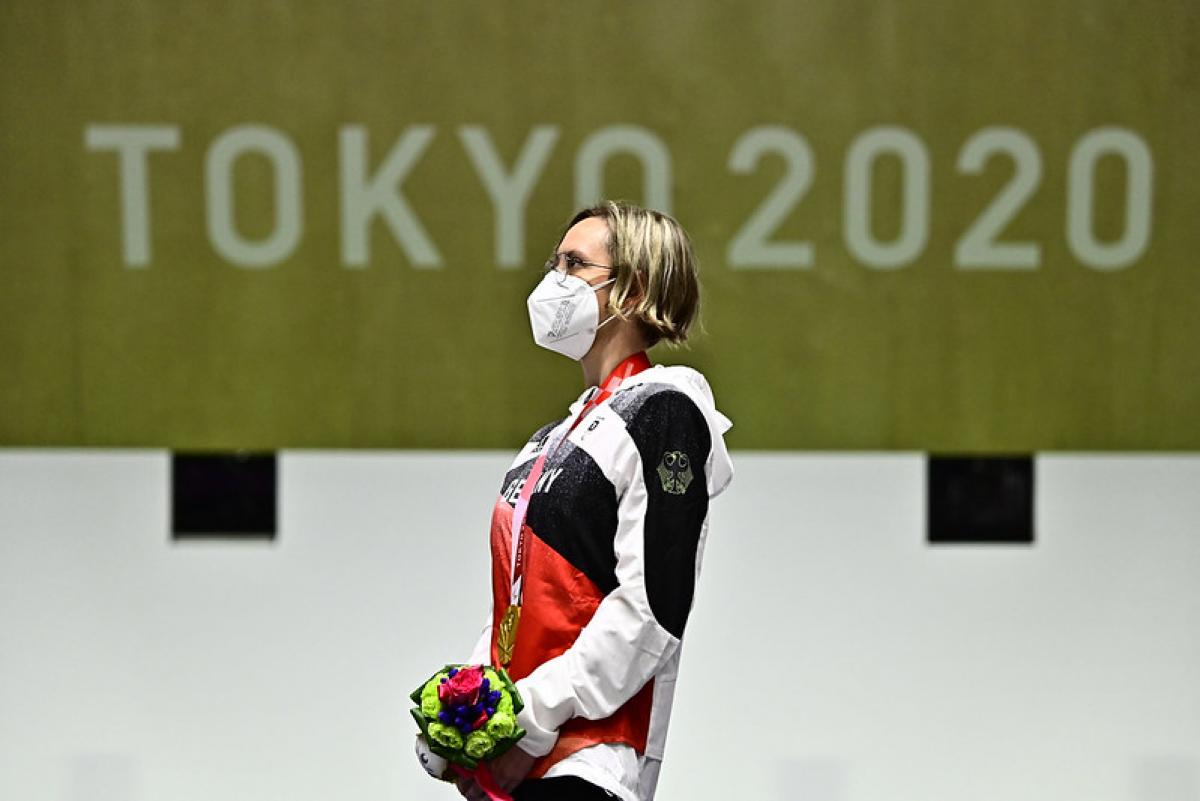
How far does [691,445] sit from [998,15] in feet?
5.86

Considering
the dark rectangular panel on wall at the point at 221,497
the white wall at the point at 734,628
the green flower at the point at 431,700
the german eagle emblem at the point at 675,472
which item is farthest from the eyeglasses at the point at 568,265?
the dark rectangular panel on wall at the point at 221,497

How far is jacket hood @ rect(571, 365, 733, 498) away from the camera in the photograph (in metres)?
1.61

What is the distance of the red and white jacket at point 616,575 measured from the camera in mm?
1532

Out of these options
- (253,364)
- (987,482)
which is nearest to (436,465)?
(253,364)

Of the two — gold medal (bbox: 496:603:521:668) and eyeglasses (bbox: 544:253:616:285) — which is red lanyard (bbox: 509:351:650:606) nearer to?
gold medal (bbox: 496:603:521:668)

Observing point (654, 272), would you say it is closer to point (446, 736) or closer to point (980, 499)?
point (446, 736)

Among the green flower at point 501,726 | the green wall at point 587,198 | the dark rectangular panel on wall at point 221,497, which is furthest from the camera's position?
the dark rectangular panel on wall at point 221,497

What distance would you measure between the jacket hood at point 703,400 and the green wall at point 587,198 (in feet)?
4.36

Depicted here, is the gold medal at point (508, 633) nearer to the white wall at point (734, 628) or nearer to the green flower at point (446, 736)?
the green flower at point (446, 736)

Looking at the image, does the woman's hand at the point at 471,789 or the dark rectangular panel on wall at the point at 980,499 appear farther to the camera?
the dark rectangular panel on wall at the point at 980,499

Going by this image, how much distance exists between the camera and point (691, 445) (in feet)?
5.17

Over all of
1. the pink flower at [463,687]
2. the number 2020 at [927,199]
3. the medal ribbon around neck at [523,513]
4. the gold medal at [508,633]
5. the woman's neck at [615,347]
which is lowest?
the pink flower at [463,687]

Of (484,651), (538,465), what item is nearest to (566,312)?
(538,465)

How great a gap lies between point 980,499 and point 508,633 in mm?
1712
